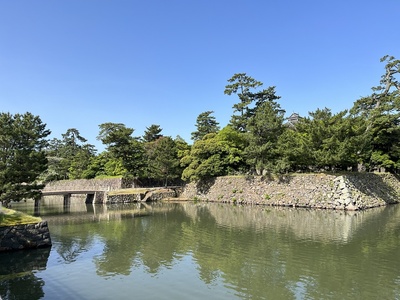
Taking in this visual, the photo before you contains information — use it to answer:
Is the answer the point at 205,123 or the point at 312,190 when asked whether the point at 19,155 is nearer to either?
the point at 312,190

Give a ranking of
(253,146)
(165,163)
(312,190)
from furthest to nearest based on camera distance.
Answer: (165,163) → (253,146) → (312,190)

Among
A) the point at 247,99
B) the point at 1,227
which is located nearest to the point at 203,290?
the point at 1,227

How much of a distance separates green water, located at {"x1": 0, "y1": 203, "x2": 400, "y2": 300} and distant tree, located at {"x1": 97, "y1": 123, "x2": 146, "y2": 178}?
2304cm

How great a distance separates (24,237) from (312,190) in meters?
22.2

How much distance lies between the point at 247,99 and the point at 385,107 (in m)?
16.6

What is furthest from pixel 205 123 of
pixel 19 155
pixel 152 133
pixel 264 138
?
pixel 19 155

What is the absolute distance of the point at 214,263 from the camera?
10.9 meters

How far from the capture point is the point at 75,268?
10.6 m

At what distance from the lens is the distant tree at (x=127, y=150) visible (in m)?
40.5

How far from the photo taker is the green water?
8.30 metres

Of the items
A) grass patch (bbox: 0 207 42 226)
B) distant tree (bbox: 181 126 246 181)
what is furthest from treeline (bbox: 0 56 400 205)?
grass patch (bbox: 0 207 42 226)

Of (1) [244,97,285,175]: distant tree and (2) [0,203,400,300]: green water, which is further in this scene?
(1) [244,97,285,175]: distant tree

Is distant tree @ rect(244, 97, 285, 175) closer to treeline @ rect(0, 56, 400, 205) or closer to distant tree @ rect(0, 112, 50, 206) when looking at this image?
treeline @ rect(0, 56, 400, 205)

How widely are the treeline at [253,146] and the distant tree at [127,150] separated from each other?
127 millimetres
